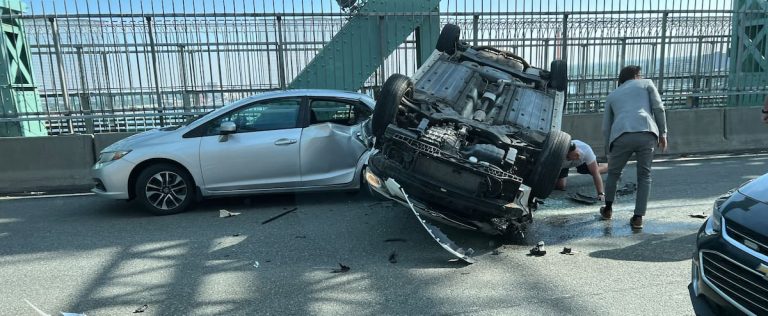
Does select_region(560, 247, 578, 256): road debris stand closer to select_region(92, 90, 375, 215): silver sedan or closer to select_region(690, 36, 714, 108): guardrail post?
select_region(92, 90, 375, 215): silver sedan

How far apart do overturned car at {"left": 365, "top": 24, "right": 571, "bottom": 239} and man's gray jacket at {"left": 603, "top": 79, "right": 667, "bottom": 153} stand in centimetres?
62

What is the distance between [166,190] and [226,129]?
1032mm

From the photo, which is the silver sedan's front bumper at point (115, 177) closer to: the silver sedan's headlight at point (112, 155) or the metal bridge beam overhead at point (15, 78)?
the silver sedan's headlight at point (112, 155)

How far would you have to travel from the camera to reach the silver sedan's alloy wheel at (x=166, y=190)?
5996 millimetres

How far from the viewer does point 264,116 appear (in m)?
6.32

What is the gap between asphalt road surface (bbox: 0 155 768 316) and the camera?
365 centimetres

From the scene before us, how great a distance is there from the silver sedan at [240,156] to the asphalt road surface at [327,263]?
1.01 feet

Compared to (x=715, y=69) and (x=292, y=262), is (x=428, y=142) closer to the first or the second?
(x=292, y=262)

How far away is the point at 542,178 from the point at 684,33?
794cm

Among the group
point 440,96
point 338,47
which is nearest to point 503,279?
point 440,96

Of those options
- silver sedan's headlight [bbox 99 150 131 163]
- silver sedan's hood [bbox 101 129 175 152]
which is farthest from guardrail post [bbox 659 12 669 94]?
silver sedan's headlight [bbox 99 150 131 163]

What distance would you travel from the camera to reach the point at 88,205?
264 inches

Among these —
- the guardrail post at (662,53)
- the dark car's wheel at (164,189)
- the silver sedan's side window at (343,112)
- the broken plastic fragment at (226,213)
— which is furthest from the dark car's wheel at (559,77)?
the guardrail post at (662,53)

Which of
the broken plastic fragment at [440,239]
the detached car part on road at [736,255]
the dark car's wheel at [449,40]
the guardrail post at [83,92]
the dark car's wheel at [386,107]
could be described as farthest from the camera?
the guardrail post at [83,92]
